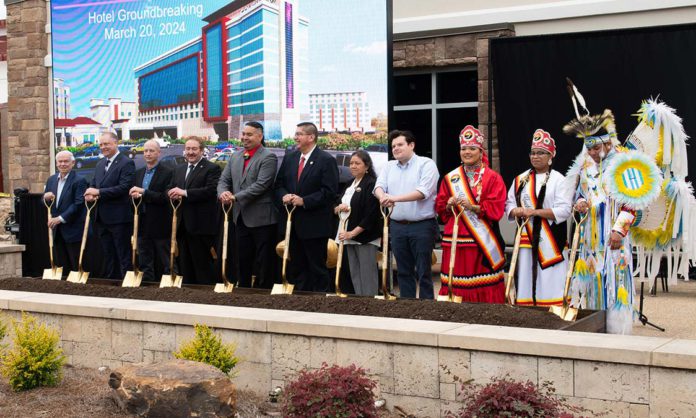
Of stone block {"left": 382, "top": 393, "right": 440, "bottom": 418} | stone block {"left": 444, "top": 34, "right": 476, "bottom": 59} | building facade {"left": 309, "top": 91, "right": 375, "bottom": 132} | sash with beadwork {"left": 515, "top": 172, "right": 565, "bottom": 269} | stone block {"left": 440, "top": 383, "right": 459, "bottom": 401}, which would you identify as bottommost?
stone block {"left": 382, "top": 393, "right": 440, "bottom": 418}

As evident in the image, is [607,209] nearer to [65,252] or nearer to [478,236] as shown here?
[478,236]

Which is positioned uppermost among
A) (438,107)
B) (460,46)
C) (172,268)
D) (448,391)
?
(460,46)

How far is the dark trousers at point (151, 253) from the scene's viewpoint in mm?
10617

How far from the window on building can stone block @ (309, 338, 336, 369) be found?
7949mm

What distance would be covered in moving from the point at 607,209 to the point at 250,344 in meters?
3.00

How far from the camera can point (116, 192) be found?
34.4ft

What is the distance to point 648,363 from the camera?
5223 millimetres

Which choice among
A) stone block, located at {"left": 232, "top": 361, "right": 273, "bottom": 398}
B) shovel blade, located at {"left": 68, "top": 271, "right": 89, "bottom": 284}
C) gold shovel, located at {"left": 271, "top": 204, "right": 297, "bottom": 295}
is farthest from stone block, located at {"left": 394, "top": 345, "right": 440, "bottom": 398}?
shovel blade, located at {"left": 68, "top": 271, "right": 89, "bottom": 284}

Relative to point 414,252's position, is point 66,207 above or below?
above

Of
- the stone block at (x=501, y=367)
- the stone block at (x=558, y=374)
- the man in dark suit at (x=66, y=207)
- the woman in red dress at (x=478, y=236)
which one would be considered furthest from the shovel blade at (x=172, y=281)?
the stone block at (x=558, y=374)

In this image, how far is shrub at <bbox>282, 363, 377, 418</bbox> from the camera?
5297 millimetres

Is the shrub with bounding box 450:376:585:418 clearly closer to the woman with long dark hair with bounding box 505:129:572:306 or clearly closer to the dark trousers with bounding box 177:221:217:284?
the woman with long dark hair with bounding box 505:129:572:306

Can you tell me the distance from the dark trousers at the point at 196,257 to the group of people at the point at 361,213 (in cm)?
1

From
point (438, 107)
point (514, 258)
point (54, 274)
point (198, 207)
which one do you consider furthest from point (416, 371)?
point (438, 107)
